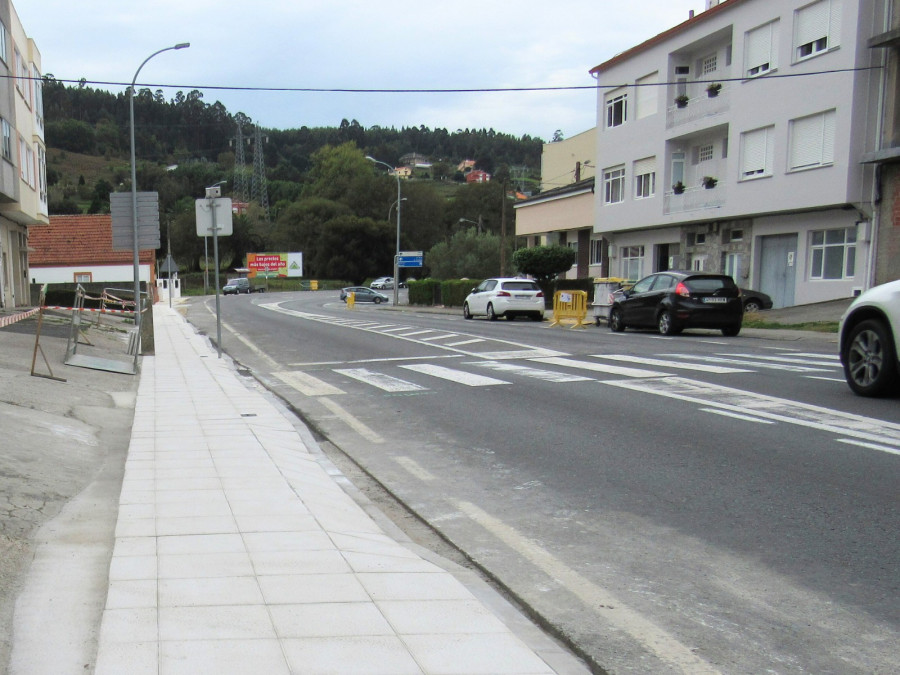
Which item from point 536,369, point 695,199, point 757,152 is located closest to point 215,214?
point 536,369

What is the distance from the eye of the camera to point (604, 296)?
26297mm

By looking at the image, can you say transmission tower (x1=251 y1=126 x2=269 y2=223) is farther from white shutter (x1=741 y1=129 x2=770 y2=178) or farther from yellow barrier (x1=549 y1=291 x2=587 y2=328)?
yellow barrier (x1=549 y1=291 x2=587 y2=328)

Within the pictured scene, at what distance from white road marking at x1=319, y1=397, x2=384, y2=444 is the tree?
1170 inches

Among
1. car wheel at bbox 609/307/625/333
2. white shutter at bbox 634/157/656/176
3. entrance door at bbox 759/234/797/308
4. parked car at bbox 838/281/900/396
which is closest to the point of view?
parked car at bbox 838/281/900/396

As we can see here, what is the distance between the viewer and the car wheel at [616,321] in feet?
74.1

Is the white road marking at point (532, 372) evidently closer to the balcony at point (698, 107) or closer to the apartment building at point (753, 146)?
the apartment building at point (753, 146)

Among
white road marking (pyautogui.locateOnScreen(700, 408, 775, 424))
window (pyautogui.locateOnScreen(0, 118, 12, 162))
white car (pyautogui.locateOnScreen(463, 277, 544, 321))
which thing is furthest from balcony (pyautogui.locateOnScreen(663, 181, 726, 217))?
window (pyautogui.locateOnScreen(0, 118, 12, 162))

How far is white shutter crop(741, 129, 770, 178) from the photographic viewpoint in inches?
1128

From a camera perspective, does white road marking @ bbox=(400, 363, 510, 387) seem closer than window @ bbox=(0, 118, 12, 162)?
Yes

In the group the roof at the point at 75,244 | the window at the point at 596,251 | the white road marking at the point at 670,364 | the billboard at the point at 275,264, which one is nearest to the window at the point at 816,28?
the white road marking at the point at 670,364

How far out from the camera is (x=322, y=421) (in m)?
9.12

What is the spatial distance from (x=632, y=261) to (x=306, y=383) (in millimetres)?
28727

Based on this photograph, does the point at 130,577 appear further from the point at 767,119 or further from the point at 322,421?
the point at 767,119

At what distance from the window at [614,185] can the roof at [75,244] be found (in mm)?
34399
